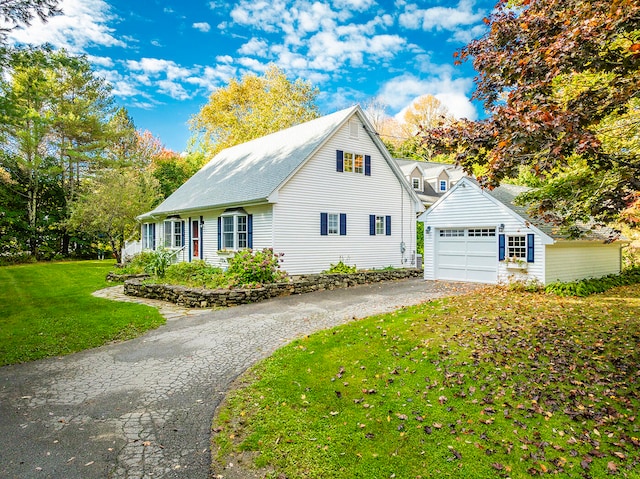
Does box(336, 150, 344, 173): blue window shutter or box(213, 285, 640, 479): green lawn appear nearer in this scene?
box(213, 285, 640, 479): green lawn

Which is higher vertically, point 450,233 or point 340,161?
point 340,161

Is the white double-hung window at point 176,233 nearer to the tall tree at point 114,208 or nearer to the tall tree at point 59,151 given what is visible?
the tall tree at point 114,208

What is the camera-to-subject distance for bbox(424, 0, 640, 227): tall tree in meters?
4.43

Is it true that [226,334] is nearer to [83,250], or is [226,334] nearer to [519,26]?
[519,26]

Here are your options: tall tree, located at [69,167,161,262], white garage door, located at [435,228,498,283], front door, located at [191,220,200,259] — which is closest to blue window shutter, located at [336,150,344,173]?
white garage door, located at [435,228,498,283]

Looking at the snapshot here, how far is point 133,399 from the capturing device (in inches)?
193

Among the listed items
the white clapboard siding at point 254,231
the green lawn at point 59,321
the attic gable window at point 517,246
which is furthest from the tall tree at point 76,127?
the attic gable window at point 517,246

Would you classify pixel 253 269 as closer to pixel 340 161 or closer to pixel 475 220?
pixel 340 161

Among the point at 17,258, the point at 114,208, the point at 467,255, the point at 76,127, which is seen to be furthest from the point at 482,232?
the point at 76,127

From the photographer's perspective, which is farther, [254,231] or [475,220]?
[254,231]

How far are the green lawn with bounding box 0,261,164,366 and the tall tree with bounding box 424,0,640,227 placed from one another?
7.71m

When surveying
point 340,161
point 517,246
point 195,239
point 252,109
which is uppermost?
point 252,109

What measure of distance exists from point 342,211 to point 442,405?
12473mm

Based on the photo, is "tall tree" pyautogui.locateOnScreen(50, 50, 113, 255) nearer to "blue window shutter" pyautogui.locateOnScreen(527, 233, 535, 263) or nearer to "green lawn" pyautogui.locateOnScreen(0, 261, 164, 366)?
"green lawn" pyautogui.locateOnScreen(0, 261, 164, 366)
